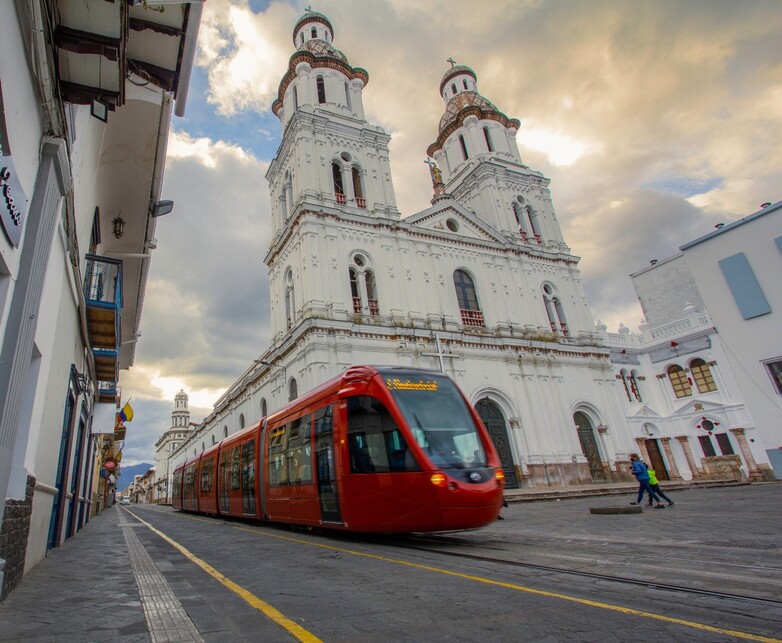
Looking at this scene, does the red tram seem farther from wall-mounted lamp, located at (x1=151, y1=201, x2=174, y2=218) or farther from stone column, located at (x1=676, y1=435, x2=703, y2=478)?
stone column, located at (x1=676, y1=435, x2=703, y2=478)

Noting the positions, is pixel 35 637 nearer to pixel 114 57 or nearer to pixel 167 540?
pixel 114 57

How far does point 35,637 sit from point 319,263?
2059cm

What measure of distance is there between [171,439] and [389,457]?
8312 cm

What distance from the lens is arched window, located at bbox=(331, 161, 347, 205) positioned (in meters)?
26.2

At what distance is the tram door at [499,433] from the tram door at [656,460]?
30.7ft

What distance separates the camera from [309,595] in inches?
162

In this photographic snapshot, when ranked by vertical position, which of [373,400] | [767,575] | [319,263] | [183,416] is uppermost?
[183,416]

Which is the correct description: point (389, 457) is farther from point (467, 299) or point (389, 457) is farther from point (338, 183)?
point (338, 183)

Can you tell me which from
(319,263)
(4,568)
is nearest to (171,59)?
(4,568)

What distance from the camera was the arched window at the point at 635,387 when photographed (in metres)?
29.2

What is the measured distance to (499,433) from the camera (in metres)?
24.2

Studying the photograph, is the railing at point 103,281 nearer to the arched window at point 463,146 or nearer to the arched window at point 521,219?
the arched window at point 521,219

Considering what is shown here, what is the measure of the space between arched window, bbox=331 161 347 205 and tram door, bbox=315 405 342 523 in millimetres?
18933

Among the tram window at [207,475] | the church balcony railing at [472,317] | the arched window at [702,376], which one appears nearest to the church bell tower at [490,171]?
the church balcony railing at [472,317]
